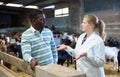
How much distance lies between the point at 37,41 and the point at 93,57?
57 cm

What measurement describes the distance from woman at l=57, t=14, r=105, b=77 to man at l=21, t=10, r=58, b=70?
0.21 metres

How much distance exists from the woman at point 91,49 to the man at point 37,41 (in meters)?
0.21

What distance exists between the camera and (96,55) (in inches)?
75.9

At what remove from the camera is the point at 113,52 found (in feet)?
26.5

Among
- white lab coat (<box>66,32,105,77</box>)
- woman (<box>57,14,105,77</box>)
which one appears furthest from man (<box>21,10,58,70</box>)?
white lab coat (<box>66,32,105,77</box>)

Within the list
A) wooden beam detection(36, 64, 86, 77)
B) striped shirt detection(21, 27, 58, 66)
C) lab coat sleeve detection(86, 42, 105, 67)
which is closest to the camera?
wooden beam detection(36, 64, 86, 77)

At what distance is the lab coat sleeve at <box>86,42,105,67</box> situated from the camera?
75.4 inches

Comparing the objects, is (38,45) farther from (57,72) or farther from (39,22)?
(57,72)

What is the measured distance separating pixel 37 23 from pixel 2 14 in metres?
27.4

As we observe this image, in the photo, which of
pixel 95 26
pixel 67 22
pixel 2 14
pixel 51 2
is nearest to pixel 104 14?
pixel 67 22

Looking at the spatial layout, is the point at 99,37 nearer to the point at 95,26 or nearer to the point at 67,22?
the point at 95,26

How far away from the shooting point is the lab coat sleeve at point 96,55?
1916 millimetres

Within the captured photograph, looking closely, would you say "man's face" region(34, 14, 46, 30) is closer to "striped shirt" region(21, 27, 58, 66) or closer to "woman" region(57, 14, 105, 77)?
"striped shirt" region(21, 27, 58, 66)

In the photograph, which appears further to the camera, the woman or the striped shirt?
the striped shirt
